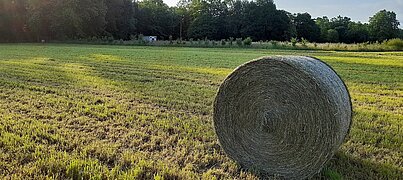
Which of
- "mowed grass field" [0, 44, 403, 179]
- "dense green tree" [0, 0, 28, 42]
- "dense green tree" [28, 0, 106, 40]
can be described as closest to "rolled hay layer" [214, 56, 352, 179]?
"mowed grass field" [0, 44, 403, 179]

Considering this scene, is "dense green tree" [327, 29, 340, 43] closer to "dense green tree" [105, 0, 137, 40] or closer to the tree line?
the tree line

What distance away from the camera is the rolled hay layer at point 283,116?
3816 millimetres

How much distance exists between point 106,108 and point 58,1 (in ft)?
136

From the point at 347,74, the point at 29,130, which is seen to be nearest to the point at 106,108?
the point at 29,130

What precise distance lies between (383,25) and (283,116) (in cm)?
7830

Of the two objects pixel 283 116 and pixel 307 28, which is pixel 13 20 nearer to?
pixel 283 116

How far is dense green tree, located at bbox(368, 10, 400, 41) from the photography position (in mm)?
70875

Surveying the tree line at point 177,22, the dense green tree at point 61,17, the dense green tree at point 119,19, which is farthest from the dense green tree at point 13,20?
the dense green tree at point 119,19

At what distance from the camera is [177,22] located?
70.6m

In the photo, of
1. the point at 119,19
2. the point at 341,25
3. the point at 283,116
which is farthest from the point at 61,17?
the point at 341,25

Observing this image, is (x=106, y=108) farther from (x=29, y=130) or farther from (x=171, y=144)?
(x=171, y=144)

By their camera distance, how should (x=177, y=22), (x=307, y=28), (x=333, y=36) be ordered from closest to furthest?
1. (x=177, y=22)
2. (x=333, y=36)
3. (x=307, y=28)

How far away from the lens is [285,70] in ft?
13.7

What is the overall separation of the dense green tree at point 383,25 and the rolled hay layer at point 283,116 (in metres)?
74.4
